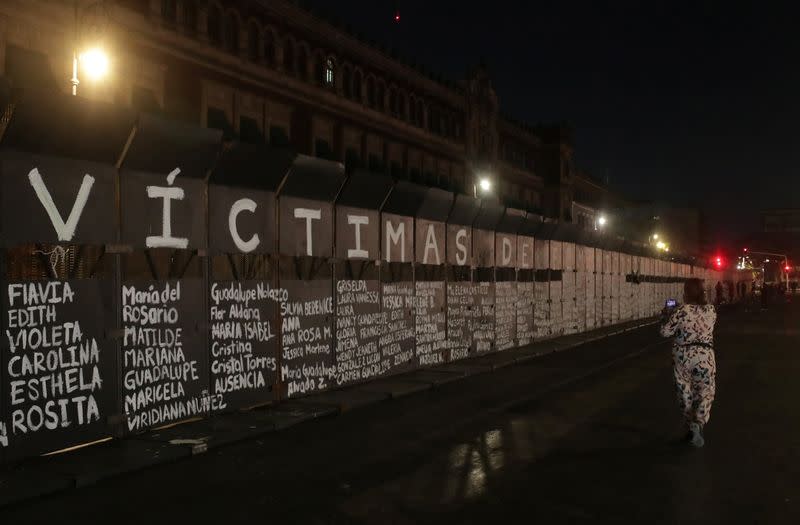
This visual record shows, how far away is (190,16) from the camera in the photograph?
1449 inches

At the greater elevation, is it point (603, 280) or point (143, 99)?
point (143, 99)

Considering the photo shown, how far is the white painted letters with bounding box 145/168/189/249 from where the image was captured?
9.98 m

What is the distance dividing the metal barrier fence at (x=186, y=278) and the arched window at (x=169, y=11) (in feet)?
71.4

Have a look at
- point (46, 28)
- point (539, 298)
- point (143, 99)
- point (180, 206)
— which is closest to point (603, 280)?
point (539, 298)

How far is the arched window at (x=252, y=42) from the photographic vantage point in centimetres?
4062

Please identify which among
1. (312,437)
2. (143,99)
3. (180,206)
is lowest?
(312,437)

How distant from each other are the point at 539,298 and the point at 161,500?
18.4m

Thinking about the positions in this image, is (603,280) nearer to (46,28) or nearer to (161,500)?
(46,28)

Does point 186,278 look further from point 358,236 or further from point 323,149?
point 323,149

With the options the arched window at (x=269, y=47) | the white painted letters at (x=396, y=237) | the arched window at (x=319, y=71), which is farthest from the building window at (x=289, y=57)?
the white painted letters at (x=396, y=237)

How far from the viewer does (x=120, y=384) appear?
934 cm

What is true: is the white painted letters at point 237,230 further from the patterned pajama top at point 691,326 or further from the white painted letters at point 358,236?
the patterned pajama top at point 691,326

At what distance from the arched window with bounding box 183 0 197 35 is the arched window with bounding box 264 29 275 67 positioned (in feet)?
17.8

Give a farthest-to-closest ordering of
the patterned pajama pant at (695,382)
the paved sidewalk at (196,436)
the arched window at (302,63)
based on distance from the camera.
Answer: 1. the arched window at (302,63)
2. the patterned pajama pant at (695,382)
3. the paved sidewalk at (196,436)
